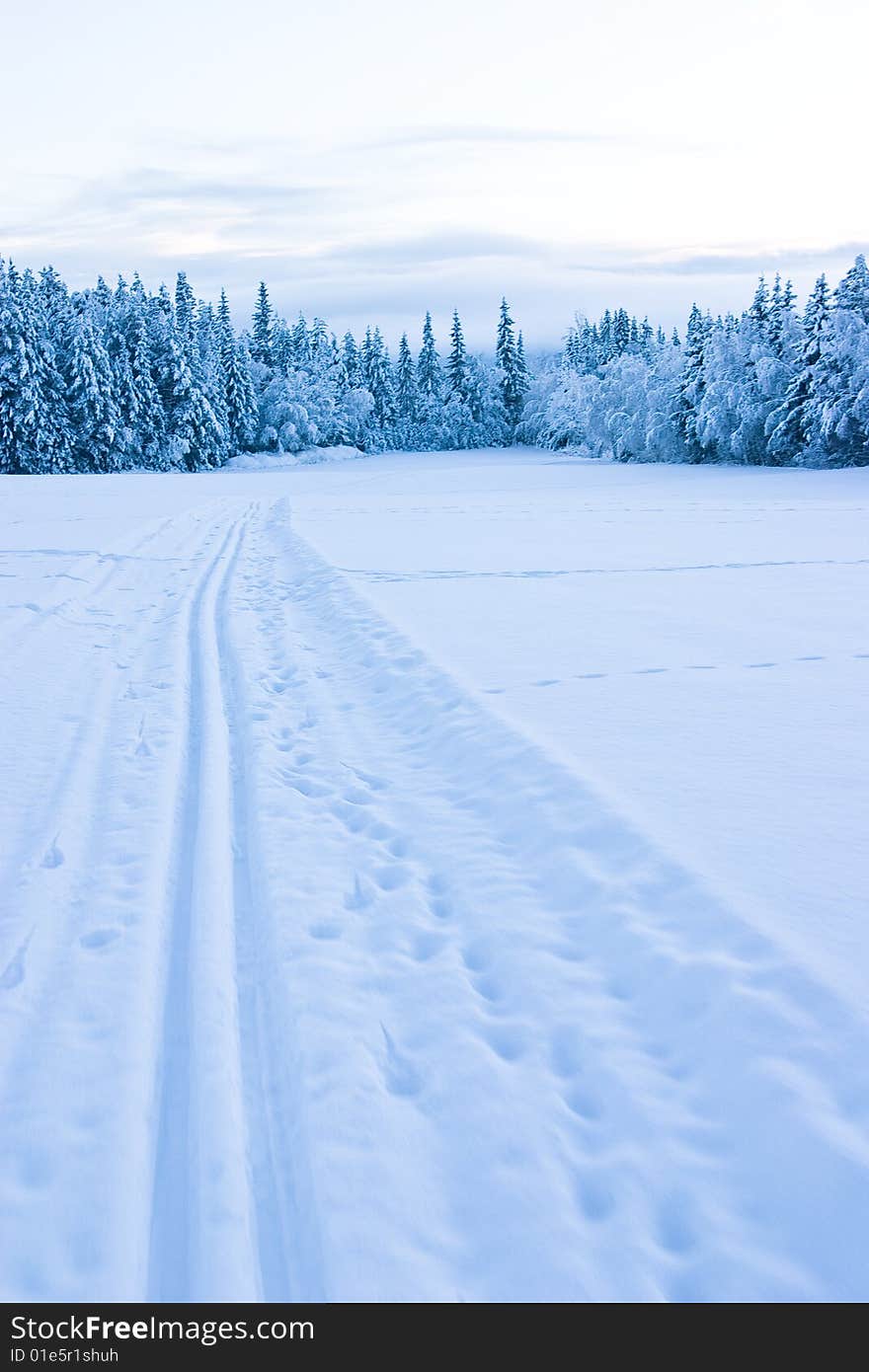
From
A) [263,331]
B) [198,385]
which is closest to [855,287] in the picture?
[198,385]

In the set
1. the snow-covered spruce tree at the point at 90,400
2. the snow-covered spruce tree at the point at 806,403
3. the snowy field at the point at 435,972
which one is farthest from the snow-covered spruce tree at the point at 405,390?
the snowy field at the point at 435,972

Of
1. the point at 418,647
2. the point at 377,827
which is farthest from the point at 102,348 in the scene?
the point at 377,827

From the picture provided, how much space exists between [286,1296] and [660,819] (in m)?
3.20

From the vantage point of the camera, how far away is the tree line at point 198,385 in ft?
186

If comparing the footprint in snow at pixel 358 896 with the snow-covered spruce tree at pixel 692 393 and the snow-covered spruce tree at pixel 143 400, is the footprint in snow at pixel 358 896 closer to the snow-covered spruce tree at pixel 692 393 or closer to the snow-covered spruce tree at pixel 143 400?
the snow-covered spruce tree at pixel 692 393

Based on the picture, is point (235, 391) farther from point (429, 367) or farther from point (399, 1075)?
point (399, 1075)

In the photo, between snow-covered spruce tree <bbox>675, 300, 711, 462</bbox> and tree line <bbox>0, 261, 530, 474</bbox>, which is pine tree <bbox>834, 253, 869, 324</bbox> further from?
tree line <bbox>0, 261, 530, 474</bbox>

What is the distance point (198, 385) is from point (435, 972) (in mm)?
68162

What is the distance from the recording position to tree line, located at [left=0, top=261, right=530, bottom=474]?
186 feet

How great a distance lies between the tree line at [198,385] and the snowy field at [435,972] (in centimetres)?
5432

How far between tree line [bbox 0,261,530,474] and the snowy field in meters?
54.3

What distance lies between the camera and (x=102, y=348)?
59969 mm

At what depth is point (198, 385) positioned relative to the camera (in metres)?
66.2

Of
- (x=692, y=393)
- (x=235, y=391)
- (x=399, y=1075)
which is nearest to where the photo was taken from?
(x=399, y=1075)
